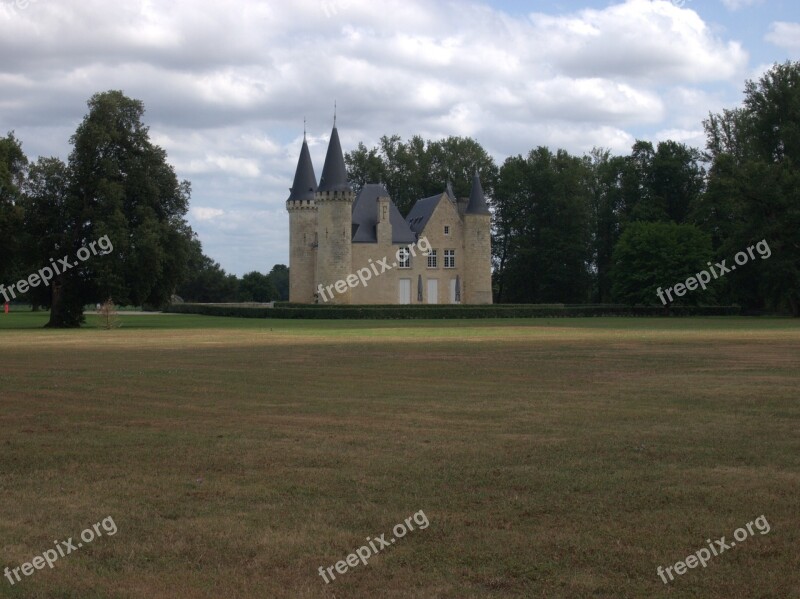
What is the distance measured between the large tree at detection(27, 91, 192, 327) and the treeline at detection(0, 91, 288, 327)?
55 mm

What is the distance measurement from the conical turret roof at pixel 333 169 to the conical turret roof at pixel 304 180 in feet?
18.3

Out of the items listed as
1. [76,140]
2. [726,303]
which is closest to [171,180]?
[76,140]

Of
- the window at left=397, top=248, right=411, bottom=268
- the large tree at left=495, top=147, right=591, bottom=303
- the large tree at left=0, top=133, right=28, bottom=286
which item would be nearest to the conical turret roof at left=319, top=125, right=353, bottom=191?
the window at left=397, top=248, right=411, bottom=268

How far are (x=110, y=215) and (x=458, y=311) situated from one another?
85.4ft

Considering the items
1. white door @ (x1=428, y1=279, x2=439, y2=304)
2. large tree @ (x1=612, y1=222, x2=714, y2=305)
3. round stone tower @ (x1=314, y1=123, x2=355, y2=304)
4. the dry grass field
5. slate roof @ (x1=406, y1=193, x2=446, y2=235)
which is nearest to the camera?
the dry grass field

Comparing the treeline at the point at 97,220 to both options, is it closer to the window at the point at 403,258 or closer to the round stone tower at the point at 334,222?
the round stone tower at the point at 334,222

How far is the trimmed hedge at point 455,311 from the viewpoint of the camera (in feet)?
210

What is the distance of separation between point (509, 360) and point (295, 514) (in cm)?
1670

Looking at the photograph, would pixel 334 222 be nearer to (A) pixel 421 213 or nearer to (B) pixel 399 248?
(B) pixel 399 248

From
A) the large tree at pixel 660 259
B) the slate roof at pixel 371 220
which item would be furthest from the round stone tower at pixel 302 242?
the large tree at pixel 660 259

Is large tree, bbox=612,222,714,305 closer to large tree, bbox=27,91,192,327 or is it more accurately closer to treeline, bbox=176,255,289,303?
large tree, bbox=27,91,192,327

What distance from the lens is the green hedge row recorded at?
210 ft

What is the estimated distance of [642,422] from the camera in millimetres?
12898

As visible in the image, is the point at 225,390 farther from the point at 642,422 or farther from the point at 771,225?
the point at 771,225
